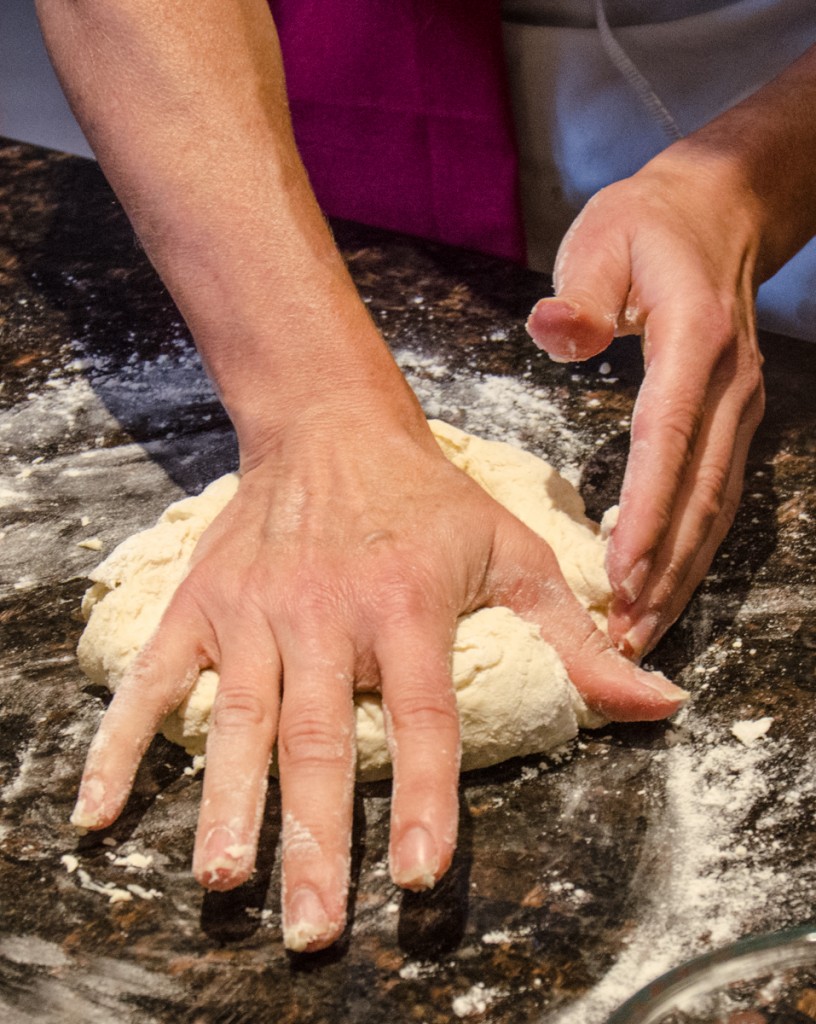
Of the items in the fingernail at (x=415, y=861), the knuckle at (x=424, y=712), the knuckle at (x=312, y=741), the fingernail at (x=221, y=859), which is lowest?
the fingernail at (x=221, y=859)

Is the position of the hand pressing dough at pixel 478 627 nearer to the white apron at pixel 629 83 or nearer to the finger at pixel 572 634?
the finger at pixel 572 634

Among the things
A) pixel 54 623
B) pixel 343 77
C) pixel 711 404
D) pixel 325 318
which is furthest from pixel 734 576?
pixel 343 77

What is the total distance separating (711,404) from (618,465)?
287mm

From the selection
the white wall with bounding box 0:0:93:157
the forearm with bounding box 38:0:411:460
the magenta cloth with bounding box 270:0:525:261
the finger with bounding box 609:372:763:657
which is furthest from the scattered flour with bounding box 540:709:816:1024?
the white wall with bounding box 0:0:93:157

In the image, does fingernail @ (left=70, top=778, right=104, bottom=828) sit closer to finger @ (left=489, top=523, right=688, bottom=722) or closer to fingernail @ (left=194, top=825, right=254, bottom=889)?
fingernail @ (left=194, top=825, right=254, bottom=889)

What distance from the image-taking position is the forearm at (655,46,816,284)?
4.72 ft

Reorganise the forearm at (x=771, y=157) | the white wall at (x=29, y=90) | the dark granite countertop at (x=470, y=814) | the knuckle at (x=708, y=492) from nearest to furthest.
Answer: the dark granite countertop at (x=470, y=814), the knuckle at (x=708, y=492), the forearm at (x=771, y=157), the white wall at (x=29, y=90)

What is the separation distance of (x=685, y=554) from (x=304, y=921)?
23.6 inches

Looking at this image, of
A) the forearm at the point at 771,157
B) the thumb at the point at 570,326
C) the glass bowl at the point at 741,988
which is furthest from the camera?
the forearm at the point at 771,157

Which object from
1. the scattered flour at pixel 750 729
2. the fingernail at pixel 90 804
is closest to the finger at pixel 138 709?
the fingernail at pixel 90 804

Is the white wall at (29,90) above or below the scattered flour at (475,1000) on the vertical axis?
above

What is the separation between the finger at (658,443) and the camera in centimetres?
116

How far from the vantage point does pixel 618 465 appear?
1.58 meters

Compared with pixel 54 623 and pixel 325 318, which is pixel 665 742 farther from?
pixel 54 623
